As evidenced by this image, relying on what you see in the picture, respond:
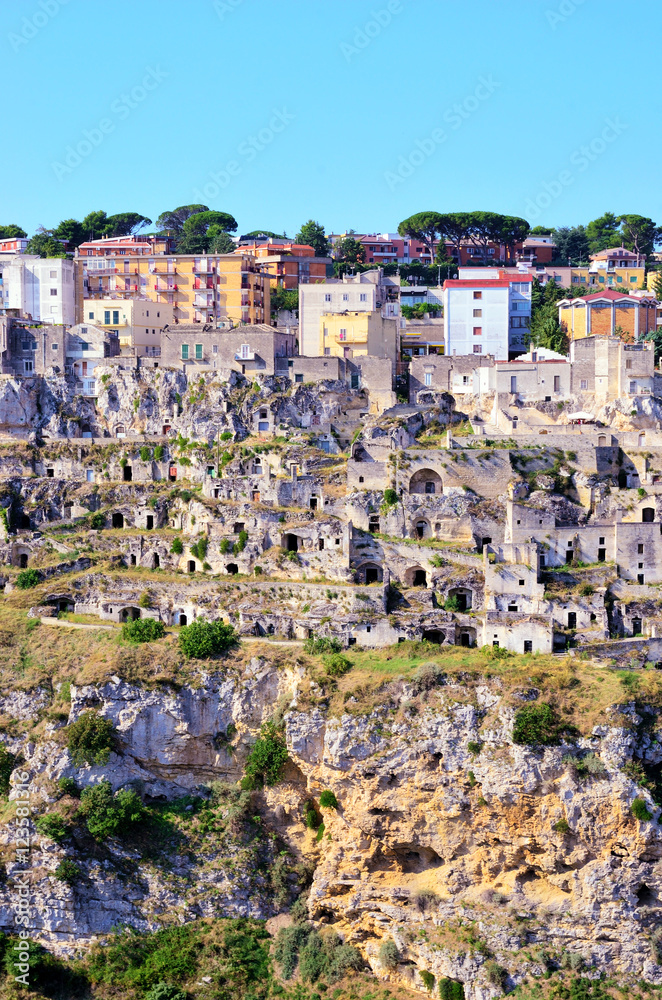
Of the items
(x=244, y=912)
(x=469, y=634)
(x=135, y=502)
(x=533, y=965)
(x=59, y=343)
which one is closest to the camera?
(x=533, y=965)

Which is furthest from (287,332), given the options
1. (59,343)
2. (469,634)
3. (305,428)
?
(469,634)

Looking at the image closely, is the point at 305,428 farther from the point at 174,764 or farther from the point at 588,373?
the point at 174,764

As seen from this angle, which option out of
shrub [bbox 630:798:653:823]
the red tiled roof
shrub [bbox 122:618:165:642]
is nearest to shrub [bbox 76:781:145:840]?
shrub [bbox 122:618:165:642]

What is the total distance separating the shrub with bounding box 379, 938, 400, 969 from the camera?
40.8 meters

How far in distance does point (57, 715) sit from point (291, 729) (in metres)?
8.18

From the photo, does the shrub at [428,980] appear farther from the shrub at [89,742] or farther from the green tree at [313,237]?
the green tree at [313,237]

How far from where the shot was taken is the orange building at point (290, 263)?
7188 cm

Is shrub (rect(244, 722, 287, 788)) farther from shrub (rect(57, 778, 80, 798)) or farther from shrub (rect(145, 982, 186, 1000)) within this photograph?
shrub (rect(145, 982, 186, 1000))

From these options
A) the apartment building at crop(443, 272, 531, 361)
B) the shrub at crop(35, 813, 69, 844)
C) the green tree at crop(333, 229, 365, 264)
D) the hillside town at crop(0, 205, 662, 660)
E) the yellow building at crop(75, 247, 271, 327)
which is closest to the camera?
the shrub at crop(35, 813, 69, 844)

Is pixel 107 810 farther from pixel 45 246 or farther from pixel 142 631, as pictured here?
pixel 45 246

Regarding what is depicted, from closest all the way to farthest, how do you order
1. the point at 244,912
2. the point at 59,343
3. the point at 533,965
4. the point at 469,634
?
the point at 533,965 → the point at 244,912 → the point at 469,634 → the point at 59,343

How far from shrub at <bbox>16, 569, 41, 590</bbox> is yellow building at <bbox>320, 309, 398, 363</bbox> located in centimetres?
1693

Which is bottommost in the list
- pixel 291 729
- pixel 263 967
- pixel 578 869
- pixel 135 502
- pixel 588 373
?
pixel 263 967

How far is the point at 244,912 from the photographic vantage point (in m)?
42.3
